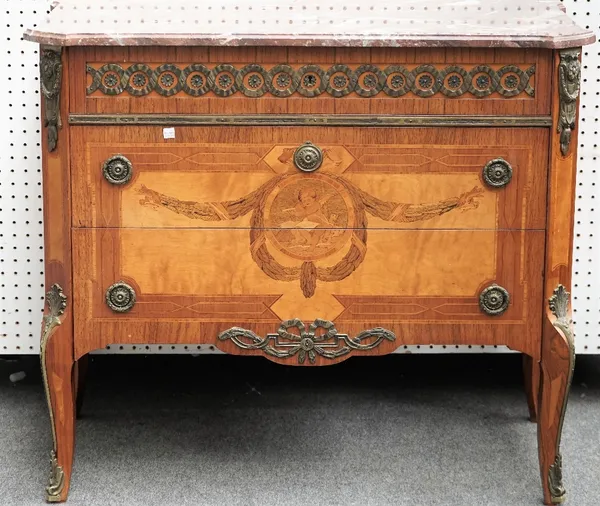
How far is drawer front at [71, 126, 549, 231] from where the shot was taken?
2.29 m

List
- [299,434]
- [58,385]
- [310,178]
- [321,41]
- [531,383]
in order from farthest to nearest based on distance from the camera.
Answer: [531,383] → [299,434] → [58,385] → [310,178] → [321,41]

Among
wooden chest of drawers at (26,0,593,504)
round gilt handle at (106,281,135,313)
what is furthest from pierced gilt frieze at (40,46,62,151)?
round gilt handle at (106,281,135,313)

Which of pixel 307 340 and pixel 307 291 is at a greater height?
pixel 307 291

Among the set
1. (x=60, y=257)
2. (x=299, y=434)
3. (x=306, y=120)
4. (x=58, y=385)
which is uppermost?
(x=306, y=120)

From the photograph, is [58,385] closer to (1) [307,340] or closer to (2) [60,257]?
(2) [60,257]

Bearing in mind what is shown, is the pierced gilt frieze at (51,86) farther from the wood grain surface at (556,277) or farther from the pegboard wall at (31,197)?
the wood grain surface at (556,277)

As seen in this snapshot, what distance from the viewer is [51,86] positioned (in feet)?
7.38

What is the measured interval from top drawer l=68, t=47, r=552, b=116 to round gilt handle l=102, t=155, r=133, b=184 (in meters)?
0.12

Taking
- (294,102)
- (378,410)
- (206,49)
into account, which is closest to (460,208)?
(294,102)

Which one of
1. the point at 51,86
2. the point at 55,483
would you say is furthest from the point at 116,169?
the point at 55,483

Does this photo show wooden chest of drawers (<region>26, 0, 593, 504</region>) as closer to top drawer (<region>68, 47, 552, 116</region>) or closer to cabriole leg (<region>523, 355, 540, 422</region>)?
top drawer (<region>68, 47, 552, 116</region>)

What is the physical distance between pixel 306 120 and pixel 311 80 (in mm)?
101

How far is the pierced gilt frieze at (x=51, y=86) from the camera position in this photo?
2.23 m

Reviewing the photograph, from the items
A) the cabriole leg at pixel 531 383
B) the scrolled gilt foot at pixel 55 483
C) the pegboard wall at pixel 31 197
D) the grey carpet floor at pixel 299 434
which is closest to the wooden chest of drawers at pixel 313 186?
the scrolled gilt foot at pixel 55 483
